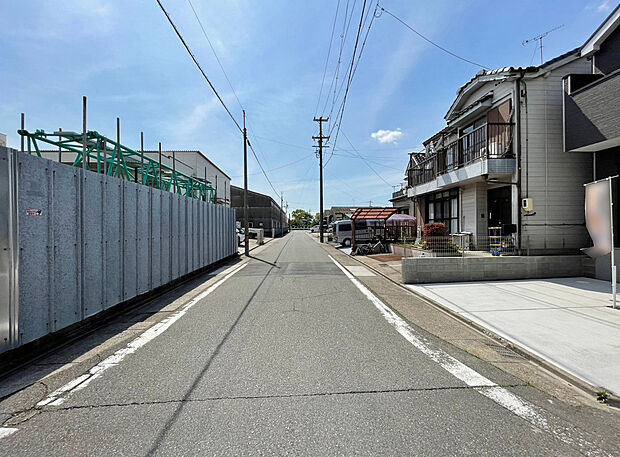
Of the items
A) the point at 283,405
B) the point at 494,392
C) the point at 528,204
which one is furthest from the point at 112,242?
the point at 528,204

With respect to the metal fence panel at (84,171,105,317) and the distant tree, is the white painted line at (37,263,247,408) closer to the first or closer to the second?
the metal fence panel at (84,171,105,317)

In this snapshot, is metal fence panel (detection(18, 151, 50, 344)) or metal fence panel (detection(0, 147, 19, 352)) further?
metal fence panel (detection(18, 151, 50, 344))

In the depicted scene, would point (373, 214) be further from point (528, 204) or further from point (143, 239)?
point (143, 239)

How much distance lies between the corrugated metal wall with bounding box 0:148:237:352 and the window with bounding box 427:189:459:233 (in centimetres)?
1354

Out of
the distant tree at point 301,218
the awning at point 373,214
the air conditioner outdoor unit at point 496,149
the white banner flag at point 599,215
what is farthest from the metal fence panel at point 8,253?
the distant tree at point 301,218

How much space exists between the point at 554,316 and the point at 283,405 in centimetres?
578

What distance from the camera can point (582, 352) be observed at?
436 centimetres

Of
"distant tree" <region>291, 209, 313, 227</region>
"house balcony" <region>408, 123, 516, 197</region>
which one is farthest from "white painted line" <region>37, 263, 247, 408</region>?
"distant tree" <region>291, 209, 313, 227</region>

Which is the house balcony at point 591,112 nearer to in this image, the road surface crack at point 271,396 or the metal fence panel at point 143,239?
the road surface crack at point 271,396

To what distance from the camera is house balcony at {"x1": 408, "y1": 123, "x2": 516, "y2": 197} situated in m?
11.4

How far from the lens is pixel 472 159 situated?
1377cm

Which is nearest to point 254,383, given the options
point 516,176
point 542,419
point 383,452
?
point 383,452

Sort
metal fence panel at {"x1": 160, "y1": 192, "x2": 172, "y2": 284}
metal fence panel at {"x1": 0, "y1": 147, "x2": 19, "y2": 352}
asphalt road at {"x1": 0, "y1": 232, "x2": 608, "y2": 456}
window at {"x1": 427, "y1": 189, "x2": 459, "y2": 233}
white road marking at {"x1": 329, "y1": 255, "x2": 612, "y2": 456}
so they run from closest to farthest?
asphalt road at {"x1": 0, "y1": 232, "x2": 608, "y2": 456}
white road marking at {"x1": 329, "y1": 255, "x2": 612, "y2": 456}
metal fence panel at {"x1": 0, "y1": 147, "x2": 19, "y2": 352}
metal fence panel at {"x1": 160, "y1": 192, "x2": 172, "y2": 284}
window at {"x1": 427, "y1": 189, "x2": 459, "y2": 233}

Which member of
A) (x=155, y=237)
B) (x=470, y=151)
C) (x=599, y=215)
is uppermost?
(x=470, y=151)
